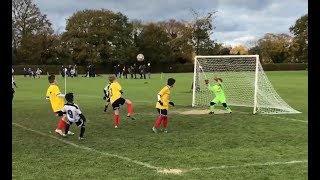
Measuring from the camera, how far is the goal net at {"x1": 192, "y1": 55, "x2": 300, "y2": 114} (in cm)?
1975

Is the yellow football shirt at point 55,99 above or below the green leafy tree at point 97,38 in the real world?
below

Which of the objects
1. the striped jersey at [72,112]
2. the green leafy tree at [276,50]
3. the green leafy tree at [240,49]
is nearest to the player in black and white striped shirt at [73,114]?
the striped jersey at [72,112]

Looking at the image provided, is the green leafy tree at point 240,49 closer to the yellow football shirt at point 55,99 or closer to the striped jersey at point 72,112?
the yellow football shirt at point 55,99

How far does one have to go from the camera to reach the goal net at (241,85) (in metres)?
19.8

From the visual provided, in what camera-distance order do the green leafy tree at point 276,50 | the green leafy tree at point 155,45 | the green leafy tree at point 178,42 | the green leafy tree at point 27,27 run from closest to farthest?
the green leafy tree at point 27,27, the green leafy tree at point 178,42, the green leafy tree at point 155,45, the green leafy tree at point 276,50

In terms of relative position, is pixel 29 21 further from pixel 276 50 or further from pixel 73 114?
pixel 73 114

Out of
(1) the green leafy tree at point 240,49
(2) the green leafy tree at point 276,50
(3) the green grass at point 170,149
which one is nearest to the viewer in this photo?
(3) the green grass at point 170,149

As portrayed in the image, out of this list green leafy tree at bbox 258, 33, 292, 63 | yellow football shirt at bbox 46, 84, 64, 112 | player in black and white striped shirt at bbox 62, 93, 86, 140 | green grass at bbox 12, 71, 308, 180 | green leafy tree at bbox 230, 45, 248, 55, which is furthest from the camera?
green leafy tree at bbox 230, 45, 248, 55

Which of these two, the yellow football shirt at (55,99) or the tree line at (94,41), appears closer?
the yellow football shirt at (55,99)

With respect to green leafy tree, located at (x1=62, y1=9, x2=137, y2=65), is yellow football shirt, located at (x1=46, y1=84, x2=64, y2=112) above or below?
below

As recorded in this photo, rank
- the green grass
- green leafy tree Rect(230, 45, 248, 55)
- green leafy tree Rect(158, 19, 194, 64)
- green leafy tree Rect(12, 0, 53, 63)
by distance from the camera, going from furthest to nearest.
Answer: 1. green leafy tree Rect(230, 45, 248, 55)
2. green leafy tree Rect(158, 19, 194, 64)
3. green leafy tree Rect(12, 0, 53, 63)
4. the green grass

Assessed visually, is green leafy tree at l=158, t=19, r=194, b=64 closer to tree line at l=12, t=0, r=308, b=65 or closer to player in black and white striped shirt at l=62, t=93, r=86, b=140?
tree line at l=12, t=0, r=308, b=65

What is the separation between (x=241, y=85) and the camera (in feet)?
88.4

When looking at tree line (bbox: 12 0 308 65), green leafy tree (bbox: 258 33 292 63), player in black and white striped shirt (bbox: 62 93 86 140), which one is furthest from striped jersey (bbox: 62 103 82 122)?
green leafy tree (bbox: 258 33 292 63)
